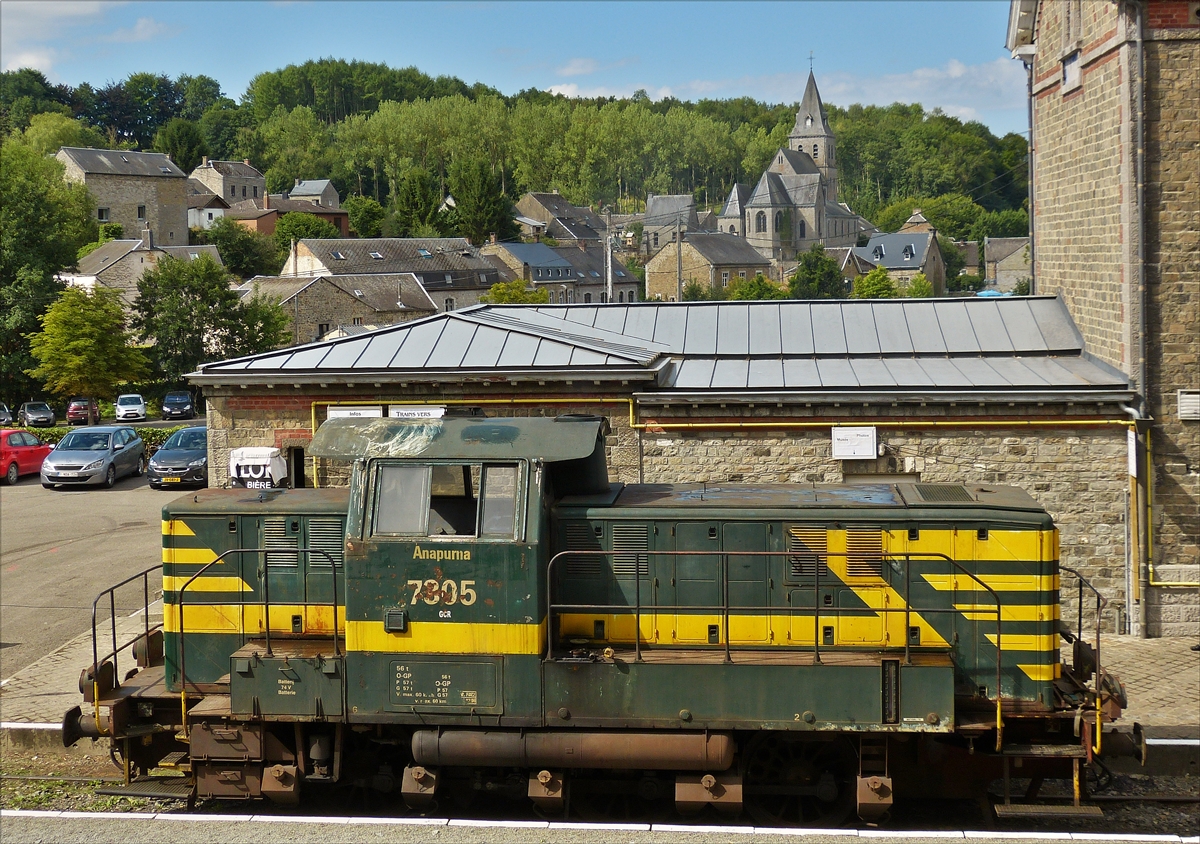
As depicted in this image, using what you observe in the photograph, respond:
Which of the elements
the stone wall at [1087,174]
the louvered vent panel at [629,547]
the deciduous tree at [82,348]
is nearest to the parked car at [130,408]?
the deciduous tree at [82,348]

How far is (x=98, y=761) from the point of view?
38.0 feet

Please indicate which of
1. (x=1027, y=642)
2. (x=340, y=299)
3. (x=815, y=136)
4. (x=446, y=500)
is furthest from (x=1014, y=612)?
(x=815, y=136)

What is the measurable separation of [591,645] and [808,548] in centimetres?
202

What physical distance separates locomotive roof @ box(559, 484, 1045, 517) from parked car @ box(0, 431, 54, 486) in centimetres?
2518

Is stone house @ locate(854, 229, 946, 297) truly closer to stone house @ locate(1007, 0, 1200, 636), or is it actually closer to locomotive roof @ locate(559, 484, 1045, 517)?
stone house @ locate(1007, 0, 1200, 636)

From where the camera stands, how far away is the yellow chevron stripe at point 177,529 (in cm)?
1004

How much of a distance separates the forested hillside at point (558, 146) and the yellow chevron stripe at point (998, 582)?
114403 millimetres

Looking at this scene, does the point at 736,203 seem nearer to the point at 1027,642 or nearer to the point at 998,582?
the point at 998,582

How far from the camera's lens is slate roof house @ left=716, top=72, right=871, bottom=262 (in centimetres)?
13000

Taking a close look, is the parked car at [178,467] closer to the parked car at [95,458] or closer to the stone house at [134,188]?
the parked car at [95,458]

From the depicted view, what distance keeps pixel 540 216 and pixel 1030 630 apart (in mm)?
112801

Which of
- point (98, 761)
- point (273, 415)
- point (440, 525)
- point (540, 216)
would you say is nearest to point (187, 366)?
point (273, 415)

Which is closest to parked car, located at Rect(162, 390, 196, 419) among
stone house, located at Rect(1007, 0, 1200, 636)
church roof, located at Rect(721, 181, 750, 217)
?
stone house, located at Rect(1007, 0, 1200, 636)

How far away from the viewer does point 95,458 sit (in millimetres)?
28734
